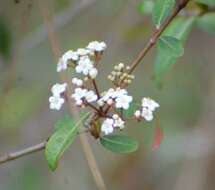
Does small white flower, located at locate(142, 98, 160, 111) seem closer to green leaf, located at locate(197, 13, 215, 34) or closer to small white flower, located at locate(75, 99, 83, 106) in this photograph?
small white flower, located at locate(75, 99, 83, 106)

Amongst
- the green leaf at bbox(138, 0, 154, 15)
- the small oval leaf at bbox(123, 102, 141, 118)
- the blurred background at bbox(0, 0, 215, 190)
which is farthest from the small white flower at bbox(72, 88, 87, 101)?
the blurred background at bbox(0, 0, 215, 190)

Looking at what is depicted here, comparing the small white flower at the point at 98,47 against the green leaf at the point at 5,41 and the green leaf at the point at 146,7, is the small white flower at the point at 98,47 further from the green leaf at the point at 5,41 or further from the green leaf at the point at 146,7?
the green leaf at the point at 5,41

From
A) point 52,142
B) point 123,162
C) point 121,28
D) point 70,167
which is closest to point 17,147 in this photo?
point 70,167

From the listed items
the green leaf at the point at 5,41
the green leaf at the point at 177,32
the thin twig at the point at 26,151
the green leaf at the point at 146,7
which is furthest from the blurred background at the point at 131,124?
the thin twig at the point at 26,151

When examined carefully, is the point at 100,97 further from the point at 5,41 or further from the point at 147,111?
the point at 5,41

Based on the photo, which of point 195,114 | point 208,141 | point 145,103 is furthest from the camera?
point 195,114

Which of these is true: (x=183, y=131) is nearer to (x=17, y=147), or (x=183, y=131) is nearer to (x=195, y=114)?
(x=195, y=114)

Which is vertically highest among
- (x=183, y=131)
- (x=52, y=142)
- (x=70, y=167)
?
(x=52, y=142)
